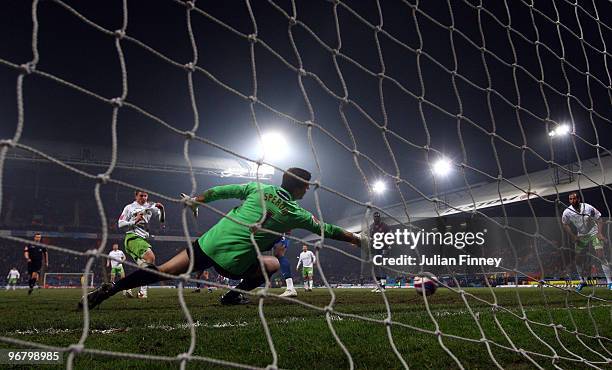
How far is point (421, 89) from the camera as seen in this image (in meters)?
3.34

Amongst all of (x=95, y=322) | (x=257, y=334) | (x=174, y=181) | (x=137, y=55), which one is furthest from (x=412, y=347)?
(x=174, y=181)

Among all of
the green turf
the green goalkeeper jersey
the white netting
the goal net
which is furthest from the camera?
the goal net

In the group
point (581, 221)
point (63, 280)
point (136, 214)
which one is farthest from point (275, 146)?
point (581, 221)

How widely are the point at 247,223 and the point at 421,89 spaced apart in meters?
1.59

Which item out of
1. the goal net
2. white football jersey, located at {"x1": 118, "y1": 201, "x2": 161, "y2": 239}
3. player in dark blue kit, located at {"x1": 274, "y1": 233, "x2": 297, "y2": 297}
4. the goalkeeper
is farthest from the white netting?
the goal net

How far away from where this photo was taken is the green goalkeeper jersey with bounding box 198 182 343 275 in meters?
3.39

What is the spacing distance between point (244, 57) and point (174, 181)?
14.3m

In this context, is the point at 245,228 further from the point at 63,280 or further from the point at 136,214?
the point at 63,280

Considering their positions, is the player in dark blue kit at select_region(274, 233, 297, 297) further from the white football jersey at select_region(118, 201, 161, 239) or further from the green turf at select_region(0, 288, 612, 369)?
the green turf at select_region(0, 288, 612, 369)

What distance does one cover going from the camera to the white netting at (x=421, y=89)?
6.38 ft

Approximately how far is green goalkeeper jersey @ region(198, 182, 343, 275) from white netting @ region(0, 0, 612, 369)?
0.29 m

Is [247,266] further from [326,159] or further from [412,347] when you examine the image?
[326,159]

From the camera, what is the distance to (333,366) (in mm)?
2562

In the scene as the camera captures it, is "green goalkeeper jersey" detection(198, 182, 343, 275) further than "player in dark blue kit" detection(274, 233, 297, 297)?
No
